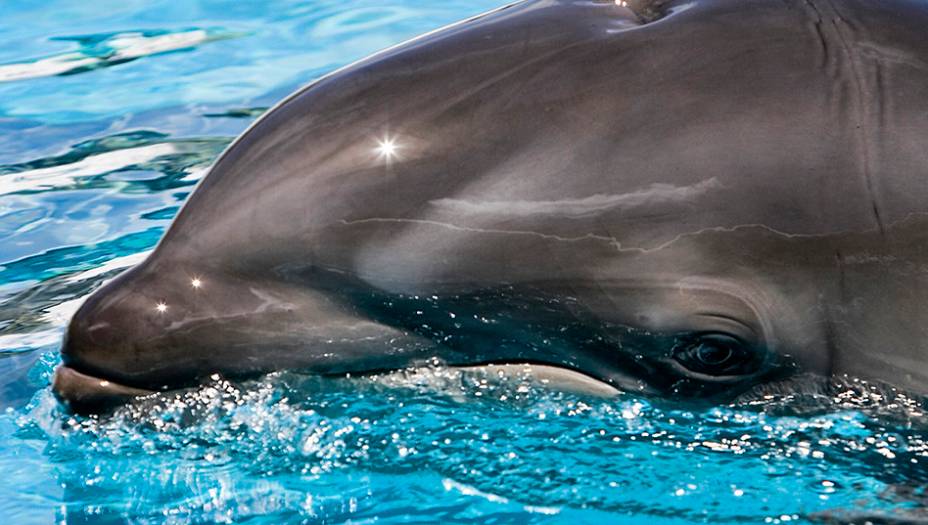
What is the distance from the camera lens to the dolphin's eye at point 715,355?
435 cm

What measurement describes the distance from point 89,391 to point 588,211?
1765 mm

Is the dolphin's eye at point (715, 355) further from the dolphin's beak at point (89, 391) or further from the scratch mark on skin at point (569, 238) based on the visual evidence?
the dolphin's beak at point (89, 391)

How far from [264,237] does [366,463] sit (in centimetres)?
106

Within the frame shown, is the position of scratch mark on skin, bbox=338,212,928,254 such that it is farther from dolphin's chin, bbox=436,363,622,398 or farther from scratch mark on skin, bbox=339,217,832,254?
dolphin's chin, bbox=436,363,622,398

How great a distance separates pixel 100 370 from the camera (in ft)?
15.0

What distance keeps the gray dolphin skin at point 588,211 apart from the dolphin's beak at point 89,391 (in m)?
0.10

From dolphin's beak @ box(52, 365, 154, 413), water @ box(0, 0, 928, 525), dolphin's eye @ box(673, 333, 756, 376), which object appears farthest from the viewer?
dolphin's beak @ box(52, 365, 154, 413)

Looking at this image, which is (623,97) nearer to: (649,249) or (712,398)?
(649,249)

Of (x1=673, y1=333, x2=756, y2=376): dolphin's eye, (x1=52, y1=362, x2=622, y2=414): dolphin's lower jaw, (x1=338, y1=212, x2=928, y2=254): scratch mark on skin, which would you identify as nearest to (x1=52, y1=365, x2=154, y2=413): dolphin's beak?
(x1=52, y1=362, x2=622, y2=414): dolphin's lower jaw

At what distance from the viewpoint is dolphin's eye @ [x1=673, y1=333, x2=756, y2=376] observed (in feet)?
14.3

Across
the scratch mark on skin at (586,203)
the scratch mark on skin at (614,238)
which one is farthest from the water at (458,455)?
the scratch mark on skin at (586,203)

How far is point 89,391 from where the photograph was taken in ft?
15.1

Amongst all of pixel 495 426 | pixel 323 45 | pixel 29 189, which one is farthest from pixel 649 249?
pixel 323 45

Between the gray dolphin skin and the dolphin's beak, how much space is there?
0.10 m
